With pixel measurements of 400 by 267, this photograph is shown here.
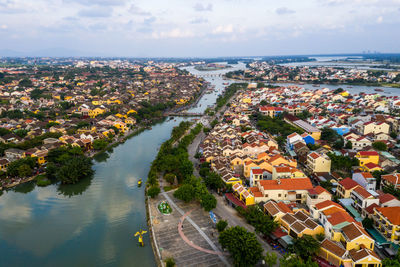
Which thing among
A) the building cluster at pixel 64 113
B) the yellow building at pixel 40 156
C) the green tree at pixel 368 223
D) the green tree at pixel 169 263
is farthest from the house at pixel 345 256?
the yellow building at pixel 40 156

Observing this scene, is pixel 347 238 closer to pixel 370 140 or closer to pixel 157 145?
pixel 370 140

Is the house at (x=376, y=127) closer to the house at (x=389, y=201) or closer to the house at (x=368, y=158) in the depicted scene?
the house at (x=368, y=158)

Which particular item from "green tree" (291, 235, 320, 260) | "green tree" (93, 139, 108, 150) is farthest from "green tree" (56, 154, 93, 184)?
"green tree" (291, 235, 320, 260)

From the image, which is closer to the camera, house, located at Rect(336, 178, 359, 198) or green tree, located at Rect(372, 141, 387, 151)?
house, located at Rect(336, 178, 359, 198)

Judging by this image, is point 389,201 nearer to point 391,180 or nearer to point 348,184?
point 348,184

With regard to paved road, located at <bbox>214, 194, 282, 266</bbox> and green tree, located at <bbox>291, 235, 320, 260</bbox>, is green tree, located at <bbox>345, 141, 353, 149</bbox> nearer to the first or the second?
paved road, located at <bbox>214, 194, 282, 266</bbox>

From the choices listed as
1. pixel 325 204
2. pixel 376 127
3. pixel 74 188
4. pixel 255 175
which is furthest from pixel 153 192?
pixel 376 127

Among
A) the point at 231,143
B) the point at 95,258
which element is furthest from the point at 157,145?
the point at 95,258
